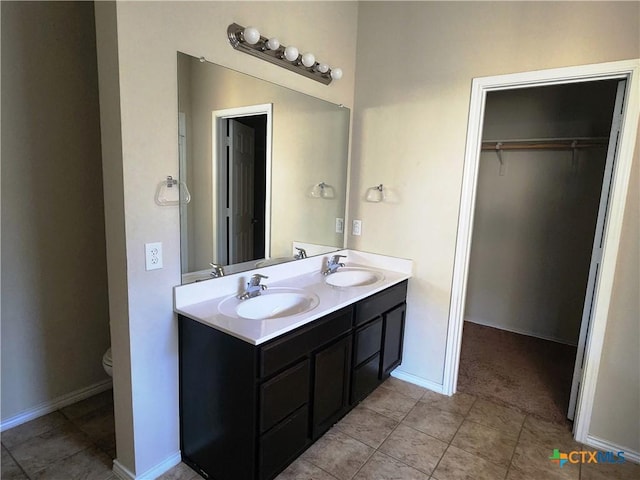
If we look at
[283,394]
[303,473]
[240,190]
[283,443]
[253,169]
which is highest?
[253,169]

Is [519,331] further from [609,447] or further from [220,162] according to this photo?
[220,162]

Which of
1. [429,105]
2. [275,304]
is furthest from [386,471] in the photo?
[429,105]

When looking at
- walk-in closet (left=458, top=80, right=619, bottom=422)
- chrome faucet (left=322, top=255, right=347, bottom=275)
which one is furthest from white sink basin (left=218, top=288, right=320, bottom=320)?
walk-in closet (left=458, top=80, right=619, bottom=422)

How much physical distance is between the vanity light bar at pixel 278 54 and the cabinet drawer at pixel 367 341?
5.17 ft

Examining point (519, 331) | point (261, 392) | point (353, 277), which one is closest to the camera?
A: point (261, 392)

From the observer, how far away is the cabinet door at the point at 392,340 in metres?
2.47

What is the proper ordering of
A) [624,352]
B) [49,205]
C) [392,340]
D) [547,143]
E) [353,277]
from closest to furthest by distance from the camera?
[624,352] < [49,205] < [392,340] < [353,277] < [547,143]

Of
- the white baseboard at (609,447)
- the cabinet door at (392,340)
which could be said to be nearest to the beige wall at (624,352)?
the white baseboard at (609,447)

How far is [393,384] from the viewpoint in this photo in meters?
2.73

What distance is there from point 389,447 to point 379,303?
0.79 m

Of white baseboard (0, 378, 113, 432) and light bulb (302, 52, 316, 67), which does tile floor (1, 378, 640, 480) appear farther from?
light bulb (302, 52, 316, 67)

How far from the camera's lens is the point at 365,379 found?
2318 mm

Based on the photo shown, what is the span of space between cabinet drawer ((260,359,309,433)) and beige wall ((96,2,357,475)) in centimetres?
53

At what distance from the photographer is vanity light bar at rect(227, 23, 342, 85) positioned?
184 centimetres
